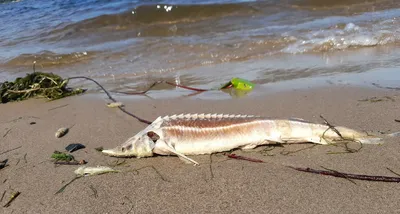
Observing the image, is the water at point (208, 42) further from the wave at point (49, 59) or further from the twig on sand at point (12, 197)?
the twig on sand at point (12, 197)

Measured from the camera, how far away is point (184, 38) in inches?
363

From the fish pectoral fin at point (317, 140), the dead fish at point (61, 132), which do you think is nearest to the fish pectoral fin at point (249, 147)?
the fish pectoral fin at point (317, 140)

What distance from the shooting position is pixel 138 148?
3002 millimetres

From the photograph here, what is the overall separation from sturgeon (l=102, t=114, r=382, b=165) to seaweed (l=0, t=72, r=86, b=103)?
2.69 m

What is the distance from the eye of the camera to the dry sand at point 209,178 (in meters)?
2.43

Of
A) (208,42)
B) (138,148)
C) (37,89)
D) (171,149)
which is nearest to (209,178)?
(171,149)

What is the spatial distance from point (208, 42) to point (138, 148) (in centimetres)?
561

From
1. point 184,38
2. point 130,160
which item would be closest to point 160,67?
point 184,38

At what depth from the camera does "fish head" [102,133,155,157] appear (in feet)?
9.78

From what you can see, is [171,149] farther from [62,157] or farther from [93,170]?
[62,157]

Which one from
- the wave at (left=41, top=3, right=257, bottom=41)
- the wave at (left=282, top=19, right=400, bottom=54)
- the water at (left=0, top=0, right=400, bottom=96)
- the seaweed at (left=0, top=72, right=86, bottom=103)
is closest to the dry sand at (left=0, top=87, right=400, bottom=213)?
the seaweed at (left=0, top=72, right=86, bottom=103)

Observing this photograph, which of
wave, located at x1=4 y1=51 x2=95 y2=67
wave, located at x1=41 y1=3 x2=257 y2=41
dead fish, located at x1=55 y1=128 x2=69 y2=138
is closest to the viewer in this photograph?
dead fish, located at x1=55 y1=128 x2=69 y2=138

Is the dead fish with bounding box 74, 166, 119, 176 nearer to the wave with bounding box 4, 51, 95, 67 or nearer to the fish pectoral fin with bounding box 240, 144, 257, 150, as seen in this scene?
the fish pectoral fin with bounding box 240, 144, 257, 150

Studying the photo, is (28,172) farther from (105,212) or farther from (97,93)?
(97,93)
